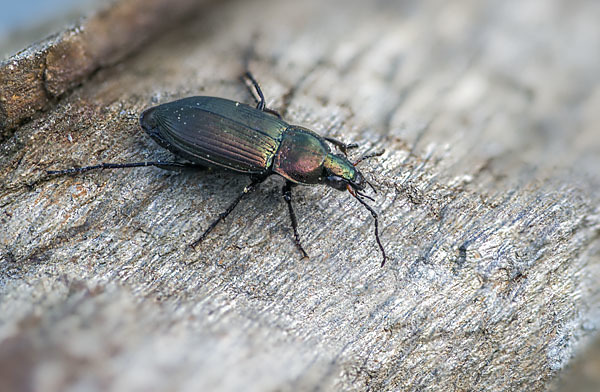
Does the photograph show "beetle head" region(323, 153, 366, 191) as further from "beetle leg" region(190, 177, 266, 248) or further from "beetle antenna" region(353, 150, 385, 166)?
"beetle leg" region(190, 177, 266, 248)

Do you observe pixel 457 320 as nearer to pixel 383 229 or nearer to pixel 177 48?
pixel 383 229

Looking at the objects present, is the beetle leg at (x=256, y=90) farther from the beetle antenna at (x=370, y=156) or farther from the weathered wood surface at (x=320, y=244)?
the beetle antenna at (x=370, y=156)

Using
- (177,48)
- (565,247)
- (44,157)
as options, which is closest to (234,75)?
(177,48)

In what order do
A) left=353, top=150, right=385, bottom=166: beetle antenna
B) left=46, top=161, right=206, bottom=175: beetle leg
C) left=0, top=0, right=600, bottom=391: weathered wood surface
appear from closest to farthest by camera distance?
left=0, top=0, right=600, bottom=391: weathered wood surface → left=46, top=161, right=206, bottom=175: beetle leg → left=353, top=150, right=385, bottom=166: beetle antenna

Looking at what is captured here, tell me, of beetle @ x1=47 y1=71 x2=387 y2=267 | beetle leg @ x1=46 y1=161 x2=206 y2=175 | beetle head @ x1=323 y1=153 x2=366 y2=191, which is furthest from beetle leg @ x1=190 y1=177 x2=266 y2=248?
beetle head @ x1=323 y1=153 x2=366 y2=191

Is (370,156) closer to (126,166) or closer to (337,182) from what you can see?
(337,182)

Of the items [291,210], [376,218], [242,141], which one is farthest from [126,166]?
[376,218]
